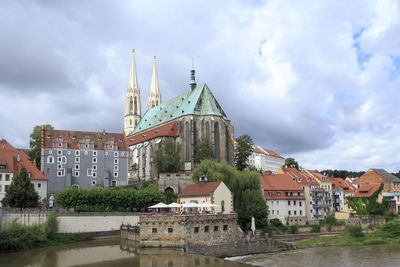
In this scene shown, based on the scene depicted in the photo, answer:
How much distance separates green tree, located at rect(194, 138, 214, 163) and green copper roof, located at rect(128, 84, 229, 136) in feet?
42.0

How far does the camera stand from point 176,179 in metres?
82.9

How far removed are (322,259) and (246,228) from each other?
15.5 m

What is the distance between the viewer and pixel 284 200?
69938 mm

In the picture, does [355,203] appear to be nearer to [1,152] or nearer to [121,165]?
[121,165]

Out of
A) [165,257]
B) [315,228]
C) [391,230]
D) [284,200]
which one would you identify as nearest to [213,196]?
[165,257]

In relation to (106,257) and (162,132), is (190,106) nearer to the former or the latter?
(162,132)

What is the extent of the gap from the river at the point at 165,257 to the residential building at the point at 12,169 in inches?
852

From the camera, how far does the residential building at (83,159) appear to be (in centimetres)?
8756

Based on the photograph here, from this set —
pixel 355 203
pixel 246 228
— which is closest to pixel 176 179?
pixel 246 228

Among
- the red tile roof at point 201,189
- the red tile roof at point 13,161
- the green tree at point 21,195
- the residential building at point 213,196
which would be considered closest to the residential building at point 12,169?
the red tile roof at point 13,161

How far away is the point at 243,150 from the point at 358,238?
48.2 m

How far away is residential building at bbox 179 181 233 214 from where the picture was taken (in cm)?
5566

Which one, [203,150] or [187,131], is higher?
[187,131]

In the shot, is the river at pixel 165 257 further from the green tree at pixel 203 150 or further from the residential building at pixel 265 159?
the residential building at pixel 265 159
